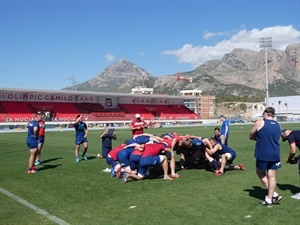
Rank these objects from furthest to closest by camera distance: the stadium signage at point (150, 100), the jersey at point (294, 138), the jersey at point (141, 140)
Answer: the stadium signage at point (150, 100), the jersey at point (141, 140), the jersey at point (294, 138)

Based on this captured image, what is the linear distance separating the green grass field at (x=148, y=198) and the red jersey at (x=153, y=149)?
691 millimetres

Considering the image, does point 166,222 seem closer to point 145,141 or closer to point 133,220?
point 133,220

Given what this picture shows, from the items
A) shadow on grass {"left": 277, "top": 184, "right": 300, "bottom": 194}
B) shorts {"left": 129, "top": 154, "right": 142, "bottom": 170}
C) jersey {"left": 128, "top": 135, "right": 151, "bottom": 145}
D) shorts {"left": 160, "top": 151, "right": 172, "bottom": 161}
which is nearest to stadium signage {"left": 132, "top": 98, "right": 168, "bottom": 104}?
jersey {"left": 128, "top": 135, "right": 151, "bottom": 145}

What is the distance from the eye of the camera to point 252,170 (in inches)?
404

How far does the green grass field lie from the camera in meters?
5.71

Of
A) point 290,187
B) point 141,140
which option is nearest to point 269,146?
point 290,187

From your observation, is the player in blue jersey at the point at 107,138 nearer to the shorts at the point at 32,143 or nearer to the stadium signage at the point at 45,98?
the shorts at the point at 32,143

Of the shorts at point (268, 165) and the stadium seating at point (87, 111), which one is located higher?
the stadium seating at point (87, 111)

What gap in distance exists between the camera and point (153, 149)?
344 inches

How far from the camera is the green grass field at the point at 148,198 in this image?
5711 mm

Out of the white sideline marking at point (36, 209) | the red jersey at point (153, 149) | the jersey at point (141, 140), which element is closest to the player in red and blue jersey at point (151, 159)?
the red jersey at point (153, 149)

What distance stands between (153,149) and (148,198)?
188 cm

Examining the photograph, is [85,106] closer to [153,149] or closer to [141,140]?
[141,140]

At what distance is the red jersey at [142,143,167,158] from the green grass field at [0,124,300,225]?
0.69 m
